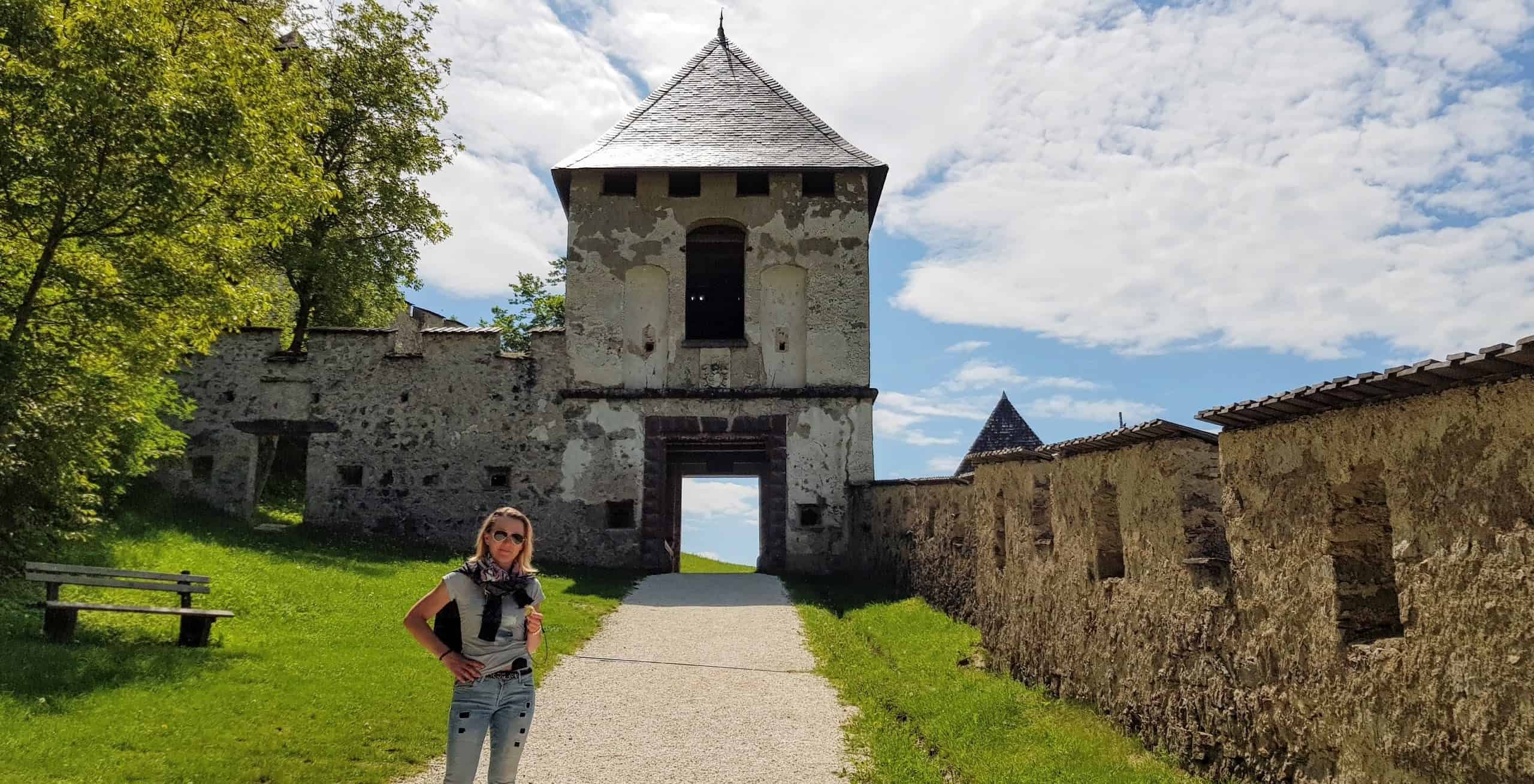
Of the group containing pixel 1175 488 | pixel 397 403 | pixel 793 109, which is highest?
pixel 793 109

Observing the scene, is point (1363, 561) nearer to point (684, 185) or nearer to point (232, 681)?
point (232, 681)

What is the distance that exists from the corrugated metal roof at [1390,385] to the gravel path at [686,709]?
131 inches

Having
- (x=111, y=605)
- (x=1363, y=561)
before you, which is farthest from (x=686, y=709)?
(x=111, y=605)

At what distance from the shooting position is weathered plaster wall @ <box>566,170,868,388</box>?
1942 centimetres

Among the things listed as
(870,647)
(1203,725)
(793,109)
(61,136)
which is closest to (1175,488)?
(1203,725)

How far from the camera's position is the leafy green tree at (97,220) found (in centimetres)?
950

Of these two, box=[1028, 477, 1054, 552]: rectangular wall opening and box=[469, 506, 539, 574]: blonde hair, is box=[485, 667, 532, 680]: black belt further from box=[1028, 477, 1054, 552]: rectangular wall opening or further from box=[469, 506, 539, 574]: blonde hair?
box=[1028, 477, 1054, 552]: rectangular wall opening

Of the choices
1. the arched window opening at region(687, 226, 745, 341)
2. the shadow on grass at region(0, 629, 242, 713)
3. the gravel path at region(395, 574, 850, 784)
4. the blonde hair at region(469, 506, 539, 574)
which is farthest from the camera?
the arched window opening at region(687, 226, 745, 341)

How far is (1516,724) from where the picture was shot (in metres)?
3.46

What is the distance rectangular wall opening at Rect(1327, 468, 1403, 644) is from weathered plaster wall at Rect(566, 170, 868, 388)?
582 inches

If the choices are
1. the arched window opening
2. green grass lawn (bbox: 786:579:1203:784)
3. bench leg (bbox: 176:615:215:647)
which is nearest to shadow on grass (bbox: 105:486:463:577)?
bench leg (bbox: 176:615:215:647)

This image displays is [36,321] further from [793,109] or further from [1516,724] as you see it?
[793,109]

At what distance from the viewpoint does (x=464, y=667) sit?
4.23 metres

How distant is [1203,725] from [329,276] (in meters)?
20.4
